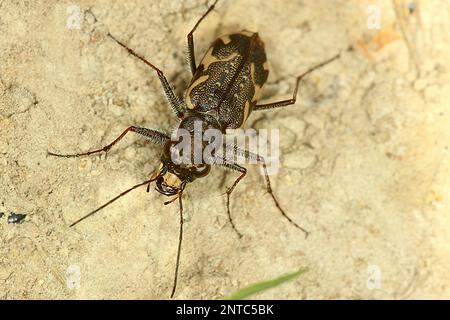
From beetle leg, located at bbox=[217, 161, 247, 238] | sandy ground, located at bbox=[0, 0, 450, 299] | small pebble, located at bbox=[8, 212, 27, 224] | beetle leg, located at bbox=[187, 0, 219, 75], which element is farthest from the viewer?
beetle leg, located at bbox=[187, 0, 219, 75]

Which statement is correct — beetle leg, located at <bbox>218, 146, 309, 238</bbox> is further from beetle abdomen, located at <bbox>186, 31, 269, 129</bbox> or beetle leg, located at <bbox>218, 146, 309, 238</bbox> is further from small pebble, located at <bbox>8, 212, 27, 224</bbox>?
small pebble, located at <bbox>8, 212, 27, 224</bbox>

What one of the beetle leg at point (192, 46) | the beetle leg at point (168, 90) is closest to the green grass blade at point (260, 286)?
the beetle leg at point (168, 90)

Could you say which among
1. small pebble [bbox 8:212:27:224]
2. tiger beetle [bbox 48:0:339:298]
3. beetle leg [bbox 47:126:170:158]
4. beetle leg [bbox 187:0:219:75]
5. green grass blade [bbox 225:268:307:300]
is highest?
beetle leg [bbox 187:0:219:75]

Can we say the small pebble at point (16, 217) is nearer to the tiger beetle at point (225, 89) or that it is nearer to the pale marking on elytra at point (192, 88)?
the tiger beetle at point (225, 89)

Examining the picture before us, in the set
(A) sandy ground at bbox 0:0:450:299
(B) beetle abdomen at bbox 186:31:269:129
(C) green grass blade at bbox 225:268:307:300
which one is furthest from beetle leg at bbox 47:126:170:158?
(C) green grass blade at bbox 225:268:307:300

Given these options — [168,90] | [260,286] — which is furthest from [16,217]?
[260,286]

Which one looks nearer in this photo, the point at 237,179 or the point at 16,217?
the point at 16,217

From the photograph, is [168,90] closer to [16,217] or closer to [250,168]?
[250,168]

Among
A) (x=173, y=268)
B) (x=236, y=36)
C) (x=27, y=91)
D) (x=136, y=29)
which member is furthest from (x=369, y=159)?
(x=27, y=91)
